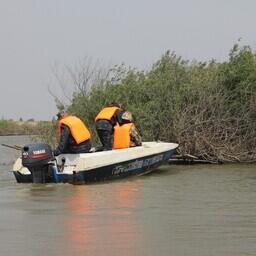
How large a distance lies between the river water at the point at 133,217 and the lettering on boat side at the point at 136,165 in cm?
46

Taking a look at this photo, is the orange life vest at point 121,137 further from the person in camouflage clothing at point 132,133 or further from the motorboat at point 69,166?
the motorboat at point 69,166

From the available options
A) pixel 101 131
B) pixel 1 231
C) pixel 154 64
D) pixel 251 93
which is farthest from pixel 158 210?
pixel 154 64

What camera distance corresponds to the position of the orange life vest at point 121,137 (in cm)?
1492

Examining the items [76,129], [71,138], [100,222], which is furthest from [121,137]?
[100,222]

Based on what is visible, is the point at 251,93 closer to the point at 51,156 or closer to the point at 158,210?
the point at 51,156

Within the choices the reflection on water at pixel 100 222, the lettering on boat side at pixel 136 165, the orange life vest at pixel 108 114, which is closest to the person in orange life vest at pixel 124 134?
the orange life vest at pixel 108 114

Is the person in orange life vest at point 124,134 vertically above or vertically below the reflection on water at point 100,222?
above

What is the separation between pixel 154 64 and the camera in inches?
805

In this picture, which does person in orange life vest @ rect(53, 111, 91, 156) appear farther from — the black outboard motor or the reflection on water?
the reflection on water

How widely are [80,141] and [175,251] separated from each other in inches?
298

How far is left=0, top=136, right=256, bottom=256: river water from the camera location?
22.4 ft

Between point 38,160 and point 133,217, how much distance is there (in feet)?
16.4

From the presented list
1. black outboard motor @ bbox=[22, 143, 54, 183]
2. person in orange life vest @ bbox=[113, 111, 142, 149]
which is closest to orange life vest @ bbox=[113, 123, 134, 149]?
person in orange life vest @ bbox=[113, 111, 142, 149]

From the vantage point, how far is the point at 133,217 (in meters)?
8.80
